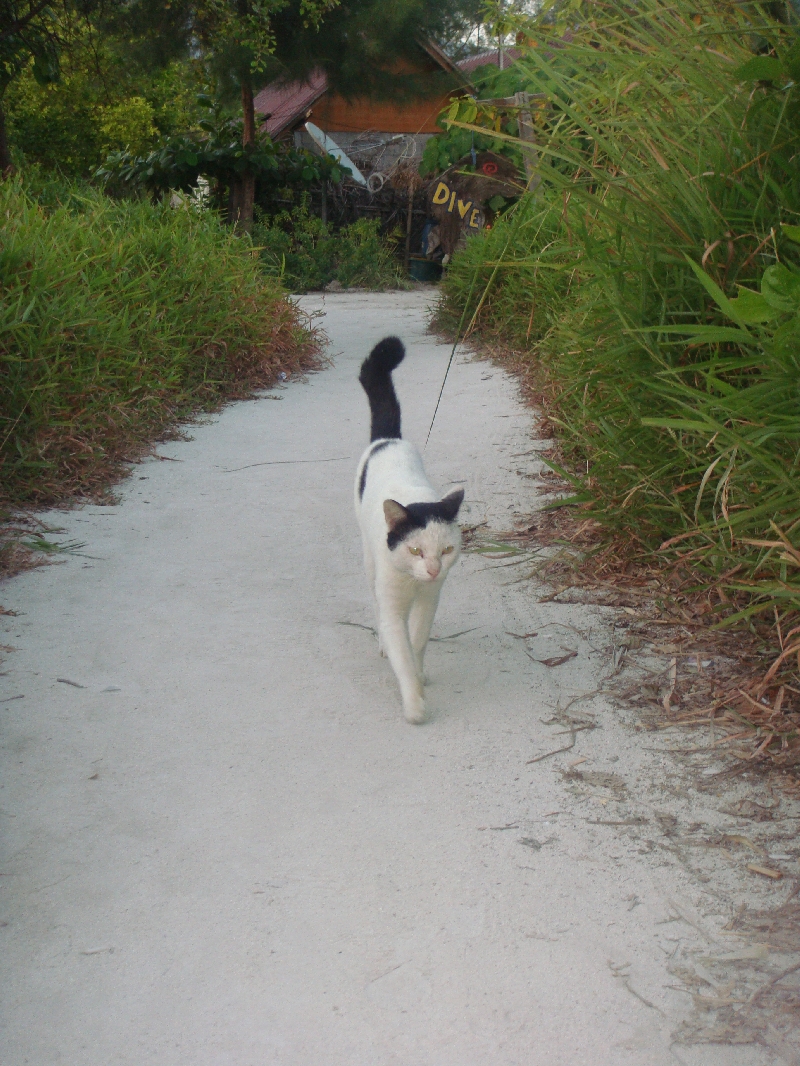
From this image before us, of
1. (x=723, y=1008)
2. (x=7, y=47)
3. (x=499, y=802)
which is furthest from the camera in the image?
(x=7, y=47)

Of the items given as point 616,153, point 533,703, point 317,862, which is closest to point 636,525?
point 533,703

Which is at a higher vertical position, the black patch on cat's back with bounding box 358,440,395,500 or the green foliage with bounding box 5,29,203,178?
the green foliage with bounding box 5,29,203,178

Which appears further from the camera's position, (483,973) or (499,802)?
(499,802)

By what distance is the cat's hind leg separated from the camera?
2.77 metres

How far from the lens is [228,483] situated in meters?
4.75

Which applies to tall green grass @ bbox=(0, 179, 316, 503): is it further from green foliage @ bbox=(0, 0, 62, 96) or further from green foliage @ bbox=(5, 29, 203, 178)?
green foliage @ bbox=(5, 29, 203, 178)

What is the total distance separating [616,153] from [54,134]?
70.2 feet

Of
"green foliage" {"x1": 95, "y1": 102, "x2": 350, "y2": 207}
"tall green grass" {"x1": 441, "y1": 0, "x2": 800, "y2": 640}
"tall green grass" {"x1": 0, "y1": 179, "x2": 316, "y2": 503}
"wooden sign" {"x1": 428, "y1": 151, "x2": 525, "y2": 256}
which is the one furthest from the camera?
"green foliage" {"x1": 95, "y1": 102, "x2": 350, "y2": 207}

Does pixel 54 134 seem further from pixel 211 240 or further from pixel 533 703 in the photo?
pixel 533 703

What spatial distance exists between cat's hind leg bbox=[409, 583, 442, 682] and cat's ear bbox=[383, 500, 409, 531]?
0.84 ft

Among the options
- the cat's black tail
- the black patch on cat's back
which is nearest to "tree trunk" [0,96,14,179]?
the cat's black tail

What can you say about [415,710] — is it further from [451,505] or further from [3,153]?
[3,153]

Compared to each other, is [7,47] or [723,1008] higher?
[7,47]

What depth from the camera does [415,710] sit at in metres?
2.56
